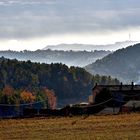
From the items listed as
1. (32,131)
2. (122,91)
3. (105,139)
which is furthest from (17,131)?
(122,91)

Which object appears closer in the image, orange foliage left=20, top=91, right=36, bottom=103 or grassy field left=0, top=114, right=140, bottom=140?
grassy field left=0, top=114, right=140, bottom=140

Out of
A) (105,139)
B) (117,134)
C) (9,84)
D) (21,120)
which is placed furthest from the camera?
(9,84)

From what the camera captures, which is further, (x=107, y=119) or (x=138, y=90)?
(x=138, y=90)

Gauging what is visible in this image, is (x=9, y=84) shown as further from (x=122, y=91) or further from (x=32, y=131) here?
(x=32, y=131)

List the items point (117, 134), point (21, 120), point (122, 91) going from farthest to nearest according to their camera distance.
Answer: point (122, 91)
point (21, 120)
point (117, 134)

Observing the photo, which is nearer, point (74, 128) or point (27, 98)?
point (74, 128)

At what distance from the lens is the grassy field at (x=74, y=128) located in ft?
88.3

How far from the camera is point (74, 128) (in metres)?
30.2

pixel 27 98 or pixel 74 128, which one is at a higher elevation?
pixel 74 128

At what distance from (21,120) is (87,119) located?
4.04 metres

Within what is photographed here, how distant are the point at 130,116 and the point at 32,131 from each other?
9.31 m

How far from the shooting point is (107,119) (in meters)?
34.7

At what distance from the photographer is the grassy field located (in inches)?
1059

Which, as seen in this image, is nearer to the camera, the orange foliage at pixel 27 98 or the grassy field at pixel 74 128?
the grassy field at pixel 74 128
